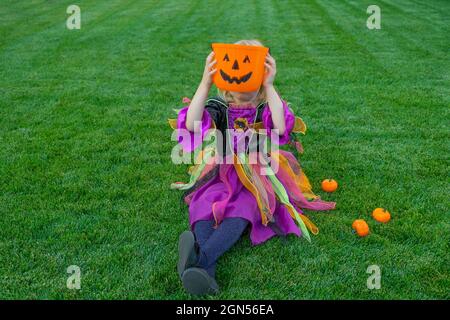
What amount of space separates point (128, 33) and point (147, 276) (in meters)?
7.65

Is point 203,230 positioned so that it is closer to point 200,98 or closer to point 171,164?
point 200,98

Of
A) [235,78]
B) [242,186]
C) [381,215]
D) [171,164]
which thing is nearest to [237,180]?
[242,186]

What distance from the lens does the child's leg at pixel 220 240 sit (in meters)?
2.86

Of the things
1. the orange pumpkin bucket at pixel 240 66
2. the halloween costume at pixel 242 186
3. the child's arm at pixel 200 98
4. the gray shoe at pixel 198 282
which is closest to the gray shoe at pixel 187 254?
the gray shoe at pixel 198 282

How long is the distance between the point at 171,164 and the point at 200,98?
1.26 meters

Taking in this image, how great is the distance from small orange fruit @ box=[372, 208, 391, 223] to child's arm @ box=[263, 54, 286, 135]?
0.85 meters

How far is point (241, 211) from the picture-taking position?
3141 millimetres

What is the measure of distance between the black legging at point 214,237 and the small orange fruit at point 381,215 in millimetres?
940

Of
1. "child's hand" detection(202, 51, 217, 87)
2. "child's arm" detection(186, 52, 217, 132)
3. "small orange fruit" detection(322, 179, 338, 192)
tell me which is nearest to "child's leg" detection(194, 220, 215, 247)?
"child's arm" detection(186, 52, 217, 132)

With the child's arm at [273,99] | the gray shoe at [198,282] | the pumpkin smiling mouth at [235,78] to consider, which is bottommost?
the gray shoe at [198,282]

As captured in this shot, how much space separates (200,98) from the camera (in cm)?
312

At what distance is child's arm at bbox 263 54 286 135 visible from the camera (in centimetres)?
307

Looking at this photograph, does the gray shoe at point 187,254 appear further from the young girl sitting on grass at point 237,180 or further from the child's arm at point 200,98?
the child's arm at point 200,98
